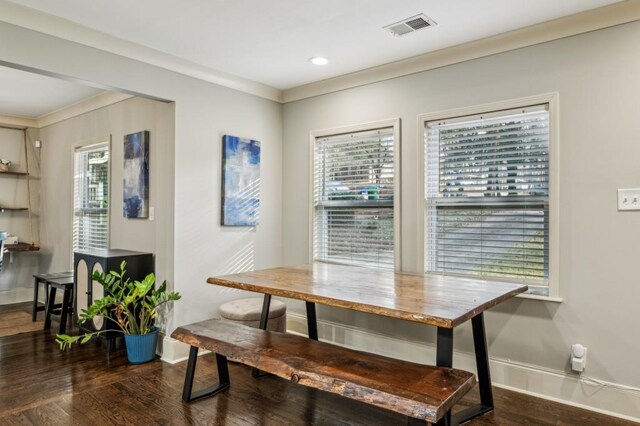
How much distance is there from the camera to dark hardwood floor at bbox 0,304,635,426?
243 centimetres

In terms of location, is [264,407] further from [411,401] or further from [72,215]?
[72,215]

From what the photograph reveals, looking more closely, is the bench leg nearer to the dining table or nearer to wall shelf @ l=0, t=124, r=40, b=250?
the dining table

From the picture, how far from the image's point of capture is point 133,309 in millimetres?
3400

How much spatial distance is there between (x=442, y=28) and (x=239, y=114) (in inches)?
76.1

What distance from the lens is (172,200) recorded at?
340 centimetres

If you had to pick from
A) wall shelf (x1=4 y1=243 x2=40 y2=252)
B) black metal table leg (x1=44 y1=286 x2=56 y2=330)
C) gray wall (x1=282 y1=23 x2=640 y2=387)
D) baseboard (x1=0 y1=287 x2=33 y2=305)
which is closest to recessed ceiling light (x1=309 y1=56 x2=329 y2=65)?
gray wall (x1=282 y1=23 x2=640 y2=387)

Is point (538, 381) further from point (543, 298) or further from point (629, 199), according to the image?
point (629, 199)

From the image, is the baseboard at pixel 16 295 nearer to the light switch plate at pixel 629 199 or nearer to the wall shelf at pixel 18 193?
the wall shelf at pixel 18 193

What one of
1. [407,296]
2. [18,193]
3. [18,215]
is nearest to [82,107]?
[18,193]

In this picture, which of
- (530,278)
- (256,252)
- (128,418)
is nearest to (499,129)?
(530,278)

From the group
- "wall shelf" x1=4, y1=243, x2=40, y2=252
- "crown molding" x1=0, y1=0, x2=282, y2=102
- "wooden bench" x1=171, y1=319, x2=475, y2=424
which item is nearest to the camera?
"wooden bench" x1=171, y1=319, x2=475, y2=424

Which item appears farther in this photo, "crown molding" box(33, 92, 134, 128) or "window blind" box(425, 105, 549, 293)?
"crown molding" box(33, 92, 134, 128)

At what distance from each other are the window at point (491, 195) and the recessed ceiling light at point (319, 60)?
965mm

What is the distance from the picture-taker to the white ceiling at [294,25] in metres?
2.50
